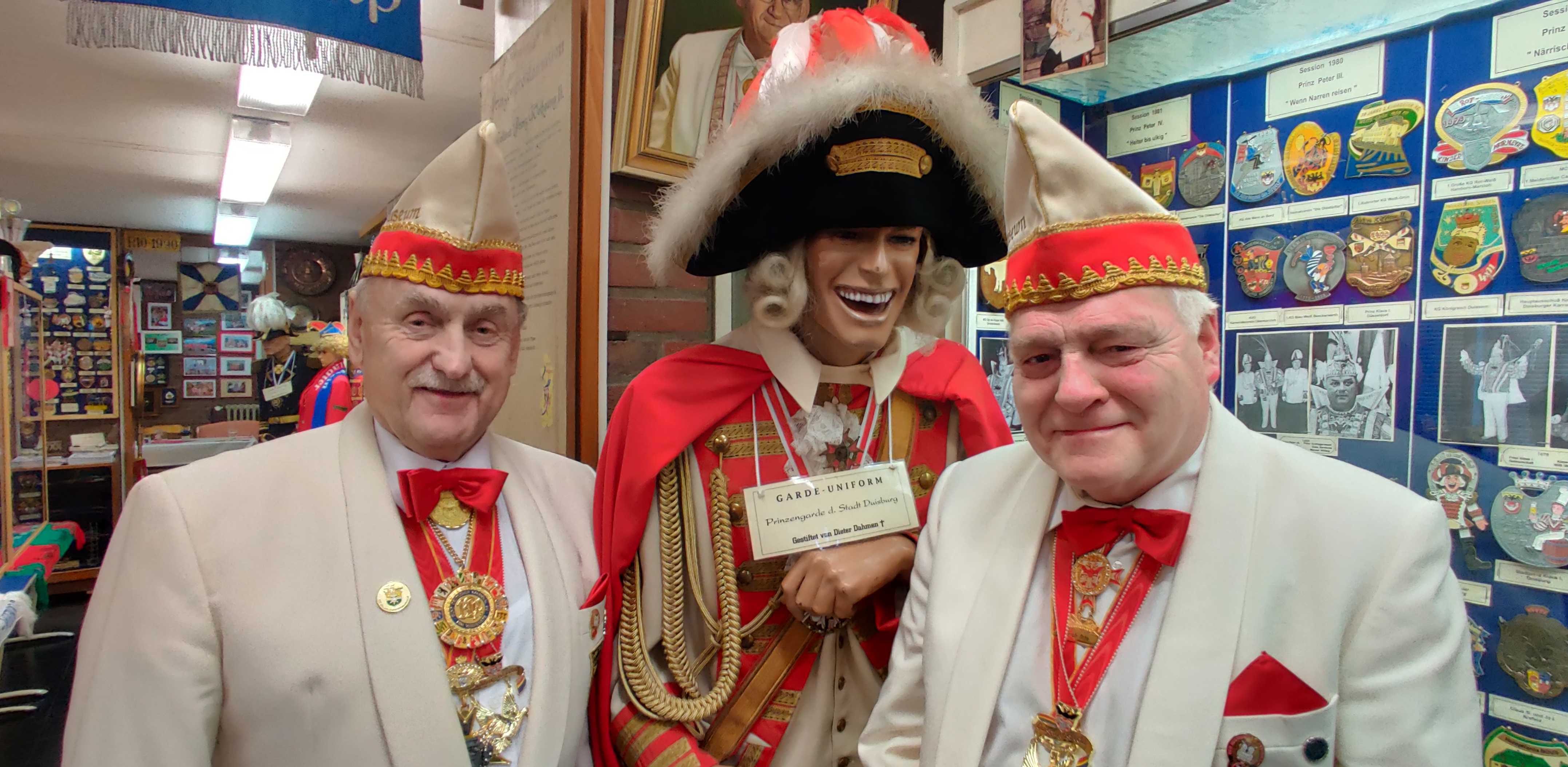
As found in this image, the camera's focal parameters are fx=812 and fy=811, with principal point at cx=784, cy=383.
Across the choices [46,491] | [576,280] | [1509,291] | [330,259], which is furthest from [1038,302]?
[330,259]

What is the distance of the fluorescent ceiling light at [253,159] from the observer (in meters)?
5.57

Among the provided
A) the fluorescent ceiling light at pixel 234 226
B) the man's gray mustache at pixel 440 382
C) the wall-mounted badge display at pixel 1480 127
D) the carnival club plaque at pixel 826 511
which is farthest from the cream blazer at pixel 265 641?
the fluorescent ceiling light at pixel 234 226

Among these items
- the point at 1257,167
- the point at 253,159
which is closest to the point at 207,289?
the point at 253,159

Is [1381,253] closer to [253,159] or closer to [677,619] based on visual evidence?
[677,619]

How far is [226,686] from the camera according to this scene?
117 cm

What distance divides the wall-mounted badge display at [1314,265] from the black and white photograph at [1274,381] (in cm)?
10

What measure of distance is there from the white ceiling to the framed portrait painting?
1288 millimetres

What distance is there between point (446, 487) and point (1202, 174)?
76.5 inches

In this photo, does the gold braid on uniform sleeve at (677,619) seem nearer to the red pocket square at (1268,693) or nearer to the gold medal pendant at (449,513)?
the gold medal pendant at (449,513)

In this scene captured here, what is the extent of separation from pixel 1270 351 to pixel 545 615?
175cm

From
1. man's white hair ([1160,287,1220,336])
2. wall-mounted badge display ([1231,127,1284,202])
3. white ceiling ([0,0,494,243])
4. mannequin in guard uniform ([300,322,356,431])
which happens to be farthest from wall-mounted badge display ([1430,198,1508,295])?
mannequin in guard uniform ([300,322,356,431])

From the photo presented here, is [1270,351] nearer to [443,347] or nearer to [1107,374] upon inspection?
[1107,374]

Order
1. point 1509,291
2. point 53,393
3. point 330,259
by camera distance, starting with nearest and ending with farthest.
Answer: point 1509,291
point 53,393
point 330,259

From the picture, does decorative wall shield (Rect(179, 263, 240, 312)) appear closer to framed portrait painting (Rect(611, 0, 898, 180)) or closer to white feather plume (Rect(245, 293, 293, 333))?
white feather plume (Rect(245, 293, 293, 333))
